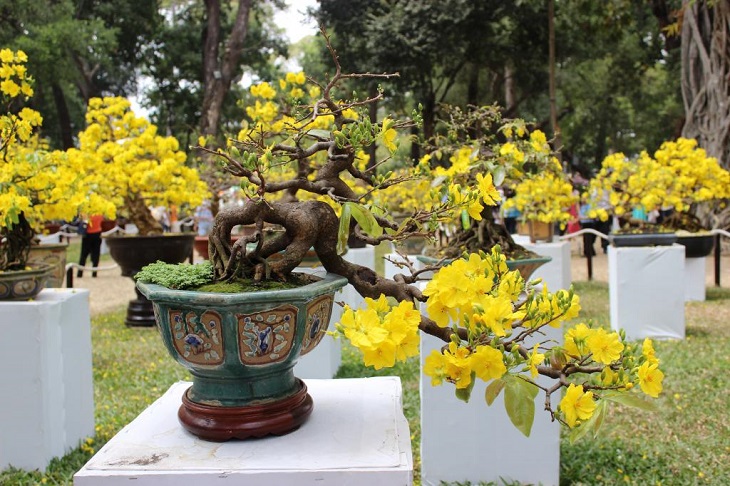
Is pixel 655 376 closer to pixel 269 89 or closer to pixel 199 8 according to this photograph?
pixel 269 89

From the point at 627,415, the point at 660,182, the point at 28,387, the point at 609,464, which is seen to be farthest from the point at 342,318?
the point at 660,182

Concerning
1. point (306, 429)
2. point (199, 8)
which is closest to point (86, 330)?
point (306, 429)

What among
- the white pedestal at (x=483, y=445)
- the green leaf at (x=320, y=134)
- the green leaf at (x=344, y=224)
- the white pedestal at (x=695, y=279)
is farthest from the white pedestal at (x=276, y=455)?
the white pedestal at (x=695, y=279)

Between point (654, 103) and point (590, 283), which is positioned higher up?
point (654, 103)

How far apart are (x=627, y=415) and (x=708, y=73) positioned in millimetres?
8981

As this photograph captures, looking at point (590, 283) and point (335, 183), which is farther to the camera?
point (590, 283)

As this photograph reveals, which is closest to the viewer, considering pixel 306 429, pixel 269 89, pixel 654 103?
pixel 306 429

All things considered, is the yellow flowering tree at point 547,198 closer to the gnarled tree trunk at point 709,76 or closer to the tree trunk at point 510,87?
the gnarled tree trunk at point 709,76

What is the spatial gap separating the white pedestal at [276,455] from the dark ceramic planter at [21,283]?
175cm

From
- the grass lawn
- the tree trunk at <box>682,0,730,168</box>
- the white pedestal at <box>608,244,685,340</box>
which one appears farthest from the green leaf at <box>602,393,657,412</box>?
the tree trunk at <box>682,0,730,168</box>

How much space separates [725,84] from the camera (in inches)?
412

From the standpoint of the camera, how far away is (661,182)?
6.12 metres

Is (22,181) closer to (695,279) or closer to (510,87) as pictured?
A: (695,279)

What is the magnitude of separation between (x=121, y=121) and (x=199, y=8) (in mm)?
13323
